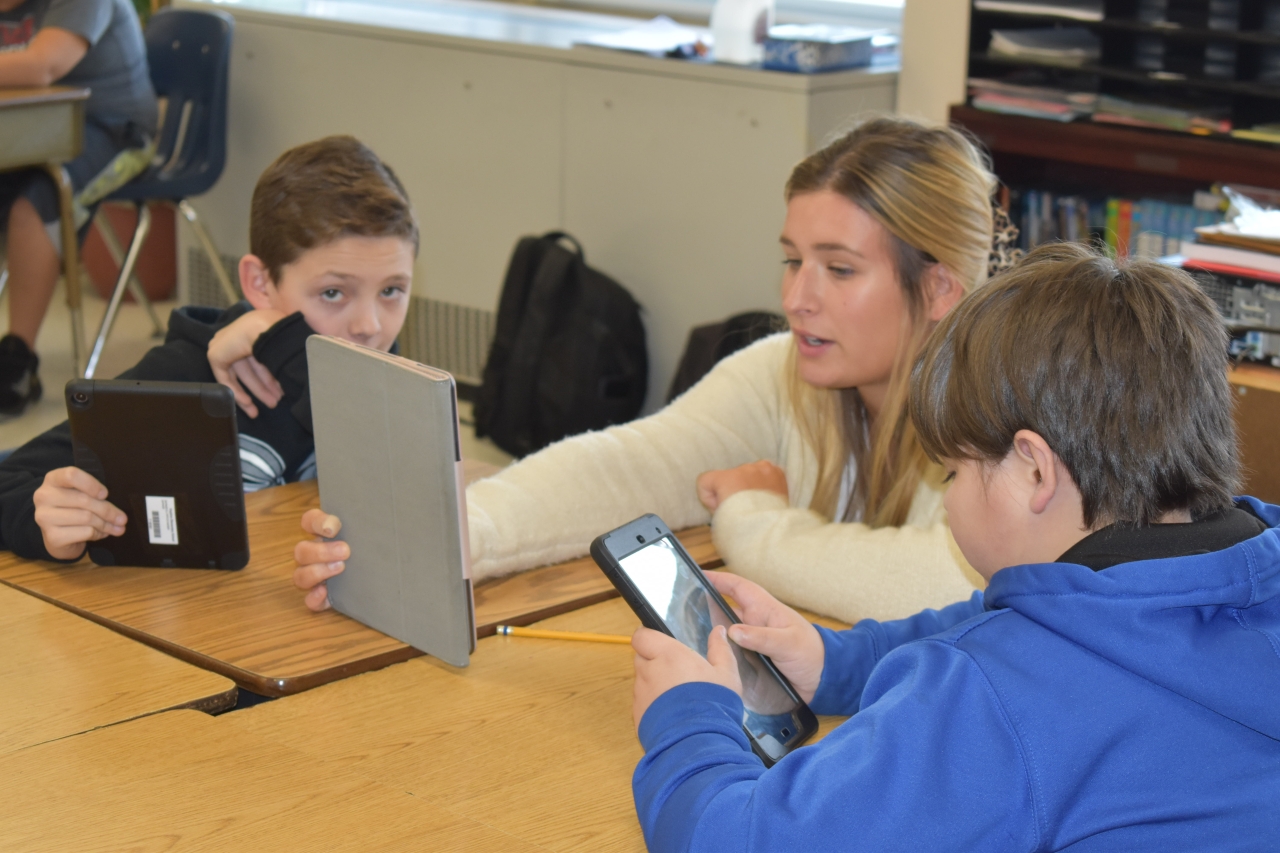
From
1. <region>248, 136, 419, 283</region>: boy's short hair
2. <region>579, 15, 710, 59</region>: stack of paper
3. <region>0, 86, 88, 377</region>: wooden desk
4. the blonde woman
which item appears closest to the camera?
the blonde woman

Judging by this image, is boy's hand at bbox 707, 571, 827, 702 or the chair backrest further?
the chair backrest

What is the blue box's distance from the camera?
296 cm

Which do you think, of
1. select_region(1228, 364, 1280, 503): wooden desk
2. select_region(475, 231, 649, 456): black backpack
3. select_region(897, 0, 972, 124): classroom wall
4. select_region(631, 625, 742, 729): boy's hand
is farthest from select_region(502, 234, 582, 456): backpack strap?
select_region(631, 625, 742, 729): boy's hand

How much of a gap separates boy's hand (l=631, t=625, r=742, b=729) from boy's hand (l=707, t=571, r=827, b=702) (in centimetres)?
5

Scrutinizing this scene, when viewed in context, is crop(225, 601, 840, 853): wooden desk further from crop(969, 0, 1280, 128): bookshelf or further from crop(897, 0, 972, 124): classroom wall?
crop(897, 0, 972, 124): classroom wall

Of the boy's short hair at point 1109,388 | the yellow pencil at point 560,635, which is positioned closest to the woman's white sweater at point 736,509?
the yellow pencil at point 560,635

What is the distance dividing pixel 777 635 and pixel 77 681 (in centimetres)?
56

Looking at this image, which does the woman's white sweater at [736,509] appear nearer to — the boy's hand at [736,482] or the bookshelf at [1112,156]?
the boy's hand at [736,482]

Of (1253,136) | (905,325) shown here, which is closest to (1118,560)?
(905,325)

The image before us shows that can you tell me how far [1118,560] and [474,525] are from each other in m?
0.71

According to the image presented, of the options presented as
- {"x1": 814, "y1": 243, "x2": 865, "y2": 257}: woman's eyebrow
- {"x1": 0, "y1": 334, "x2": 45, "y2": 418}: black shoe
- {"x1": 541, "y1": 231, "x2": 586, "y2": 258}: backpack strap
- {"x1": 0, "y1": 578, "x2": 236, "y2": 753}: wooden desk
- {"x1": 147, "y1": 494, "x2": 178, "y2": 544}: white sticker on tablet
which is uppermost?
{"x1": 814, "y1": 243, "x2": 865, "y2": 257}: woman's eyebrow

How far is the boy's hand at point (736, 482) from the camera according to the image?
4.95ft

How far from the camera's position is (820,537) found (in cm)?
138

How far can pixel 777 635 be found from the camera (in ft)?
3.59
